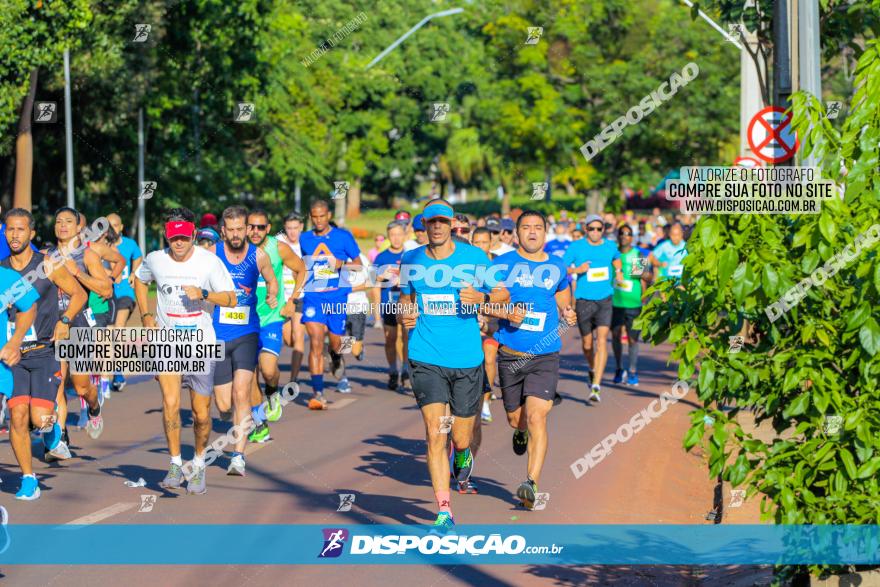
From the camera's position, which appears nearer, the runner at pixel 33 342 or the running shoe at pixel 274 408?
the runner at pixel 33 342

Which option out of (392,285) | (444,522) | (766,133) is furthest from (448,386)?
(392,285)

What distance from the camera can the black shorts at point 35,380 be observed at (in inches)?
396

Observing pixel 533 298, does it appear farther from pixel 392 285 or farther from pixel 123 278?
pixel 392 285

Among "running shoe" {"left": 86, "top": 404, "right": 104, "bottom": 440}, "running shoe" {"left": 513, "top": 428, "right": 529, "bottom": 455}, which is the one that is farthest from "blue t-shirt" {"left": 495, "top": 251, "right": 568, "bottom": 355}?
"running shoe" {"left": 86, "top": 404, "right": 104, "bottom": 440}

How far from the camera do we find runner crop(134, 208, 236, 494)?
33.2 ft

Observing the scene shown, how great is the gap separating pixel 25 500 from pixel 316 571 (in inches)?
118

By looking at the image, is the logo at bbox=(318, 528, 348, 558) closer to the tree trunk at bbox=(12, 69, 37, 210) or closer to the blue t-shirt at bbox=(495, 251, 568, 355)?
the blue t-shirt at bbox=(495, 251, 568, 355)

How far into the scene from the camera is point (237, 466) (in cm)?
1091

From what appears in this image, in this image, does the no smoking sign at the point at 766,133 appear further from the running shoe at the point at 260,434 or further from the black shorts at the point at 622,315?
the running shoe at the point at 260,434

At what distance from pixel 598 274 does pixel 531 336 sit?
629 cm

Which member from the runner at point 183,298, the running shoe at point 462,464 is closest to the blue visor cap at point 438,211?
the running shoe at point 462,464

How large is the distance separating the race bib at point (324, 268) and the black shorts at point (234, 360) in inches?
181

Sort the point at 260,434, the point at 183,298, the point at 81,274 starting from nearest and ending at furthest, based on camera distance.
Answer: the point at 183,298, the point at 81,274, the point at 260,434

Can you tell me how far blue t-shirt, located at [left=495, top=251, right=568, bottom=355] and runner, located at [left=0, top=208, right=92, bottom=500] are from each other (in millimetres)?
3214
